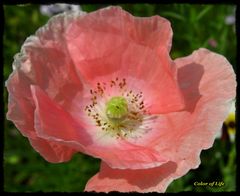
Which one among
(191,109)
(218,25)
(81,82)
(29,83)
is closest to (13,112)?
(29,83)

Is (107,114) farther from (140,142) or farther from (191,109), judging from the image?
(191,109)

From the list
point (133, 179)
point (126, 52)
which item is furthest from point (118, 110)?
point (133, 179)

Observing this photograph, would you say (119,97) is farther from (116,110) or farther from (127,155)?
(127,155)

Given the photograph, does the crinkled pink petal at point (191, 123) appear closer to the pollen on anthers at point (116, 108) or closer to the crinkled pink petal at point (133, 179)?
the crinkled pink petal at point (133, 179)

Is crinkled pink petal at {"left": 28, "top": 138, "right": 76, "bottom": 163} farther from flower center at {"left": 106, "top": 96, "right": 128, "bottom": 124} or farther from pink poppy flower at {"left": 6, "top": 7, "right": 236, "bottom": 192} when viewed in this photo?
flower center at {"left": 106, "top": 96, "right": 128, "bottom": 124}

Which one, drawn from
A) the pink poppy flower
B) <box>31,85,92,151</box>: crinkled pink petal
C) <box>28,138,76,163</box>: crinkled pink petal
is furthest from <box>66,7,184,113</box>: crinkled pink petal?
<box>28,138,76,163</box>: crinkled pink petal

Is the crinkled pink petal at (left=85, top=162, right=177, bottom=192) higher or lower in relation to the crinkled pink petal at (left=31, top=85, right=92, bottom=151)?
lower

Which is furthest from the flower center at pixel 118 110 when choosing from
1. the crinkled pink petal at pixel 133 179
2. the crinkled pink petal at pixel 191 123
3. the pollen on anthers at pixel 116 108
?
the crinkled pink petal at pixel 133 179
